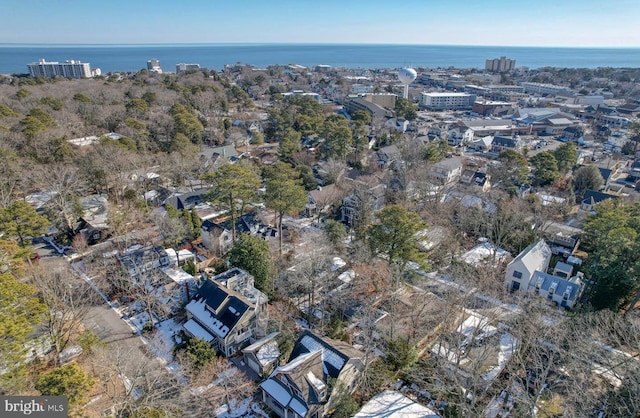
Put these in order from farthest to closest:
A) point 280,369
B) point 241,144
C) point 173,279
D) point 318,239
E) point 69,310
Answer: point 241,144
point 318,239
point 173,279
point 69,310
point 280,369

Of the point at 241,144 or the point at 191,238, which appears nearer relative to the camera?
the point at 191,238

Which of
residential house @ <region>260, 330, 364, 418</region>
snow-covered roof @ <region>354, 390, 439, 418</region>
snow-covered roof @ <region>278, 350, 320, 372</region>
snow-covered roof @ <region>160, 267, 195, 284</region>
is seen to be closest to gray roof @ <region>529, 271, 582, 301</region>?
snow-covered roof @ <region>354, 390, 439, 418</region>

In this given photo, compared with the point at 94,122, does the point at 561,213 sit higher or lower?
lower

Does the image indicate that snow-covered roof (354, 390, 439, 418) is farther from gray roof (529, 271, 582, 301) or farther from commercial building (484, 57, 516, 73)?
commercial building (484, 57, 516, 73)

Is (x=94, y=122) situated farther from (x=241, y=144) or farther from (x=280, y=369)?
(x=280, y=369)

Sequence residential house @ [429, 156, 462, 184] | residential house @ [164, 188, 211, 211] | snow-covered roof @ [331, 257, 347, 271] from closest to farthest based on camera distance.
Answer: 1. snow-covered roof @ [331, 257, 347, 271]
2. residential house @ [164, 188, 211, 211]
3. residential house @ [429, 156, 462, 184]

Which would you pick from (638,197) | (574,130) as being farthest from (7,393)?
(574,130)

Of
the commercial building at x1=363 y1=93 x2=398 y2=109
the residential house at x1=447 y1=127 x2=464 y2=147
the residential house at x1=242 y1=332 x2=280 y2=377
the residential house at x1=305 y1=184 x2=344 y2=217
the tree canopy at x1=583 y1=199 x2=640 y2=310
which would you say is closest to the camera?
the residential house at x1=242 y1=332 x2=280 y2=377
